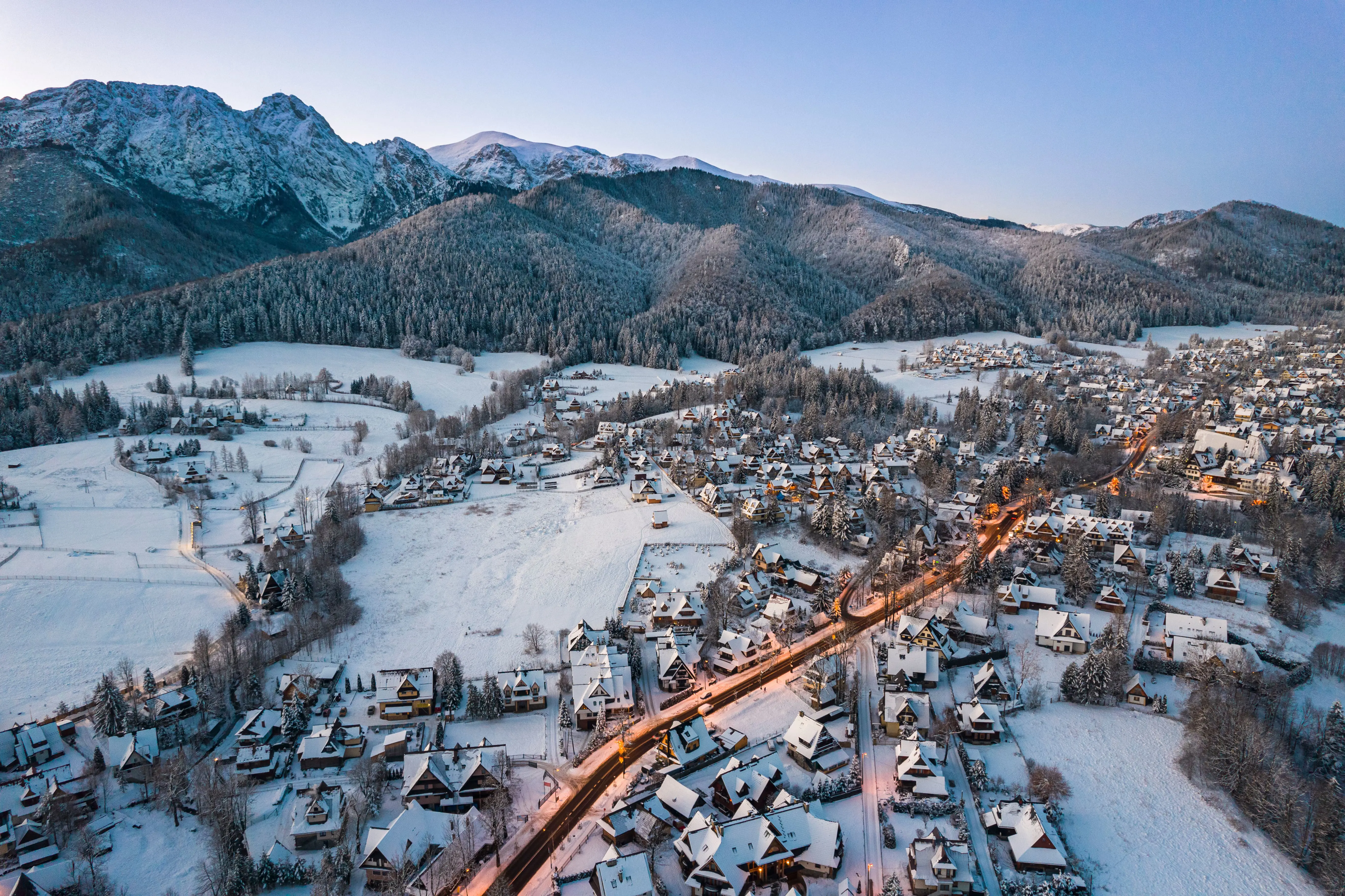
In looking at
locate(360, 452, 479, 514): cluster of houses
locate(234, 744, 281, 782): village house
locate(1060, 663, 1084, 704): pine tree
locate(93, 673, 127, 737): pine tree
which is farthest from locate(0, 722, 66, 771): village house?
locate(1060, 663, 1084, 704): pine tree

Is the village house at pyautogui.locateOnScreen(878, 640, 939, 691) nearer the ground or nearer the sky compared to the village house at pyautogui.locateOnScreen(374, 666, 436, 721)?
nearer the sky

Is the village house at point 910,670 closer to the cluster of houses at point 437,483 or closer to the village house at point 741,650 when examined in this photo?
the village house at point 741,650

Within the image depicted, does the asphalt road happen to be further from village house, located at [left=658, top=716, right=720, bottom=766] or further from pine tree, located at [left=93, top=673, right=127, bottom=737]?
pine tree, located at [left=93, top=673, right=127, bottom=737]

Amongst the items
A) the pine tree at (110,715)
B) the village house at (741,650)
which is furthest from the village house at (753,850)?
the pine tree at (110,715)

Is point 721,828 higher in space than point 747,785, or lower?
higher

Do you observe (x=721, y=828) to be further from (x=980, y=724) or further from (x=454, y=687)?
(x=454, y=687)

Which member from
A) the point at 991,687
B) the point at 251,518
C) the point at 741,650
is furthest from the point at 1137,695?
the point at 251,518
